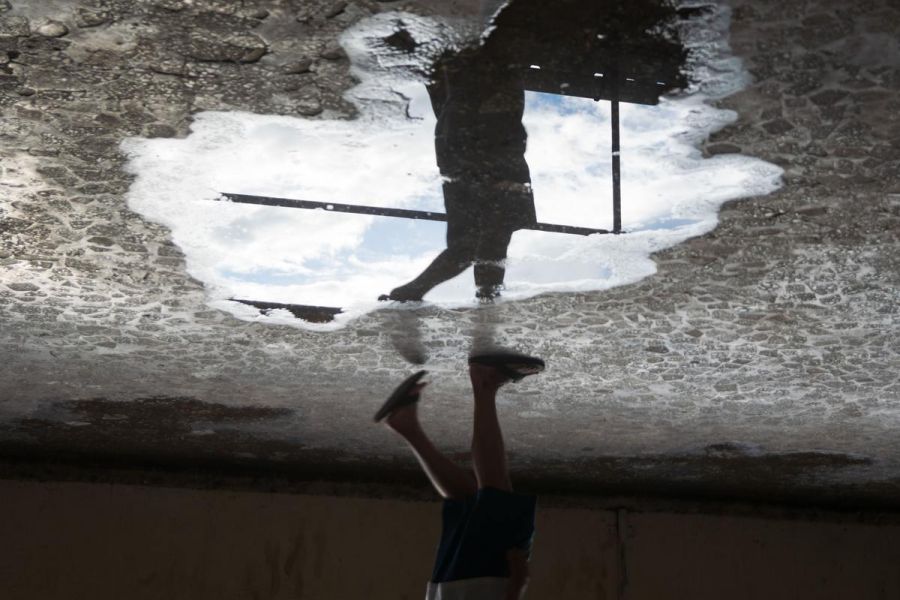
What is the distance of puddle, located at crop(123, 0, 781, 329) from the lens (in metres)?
1.78

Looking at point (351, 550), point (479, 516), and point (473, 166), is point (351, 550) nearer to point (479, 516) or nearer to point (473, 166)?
point (479, 516)

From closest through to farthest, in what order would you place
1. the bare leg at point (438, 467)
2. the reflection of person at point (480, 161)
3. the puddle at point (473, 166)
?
1. the puddle at point (473, 166)
2. the reflection of person at point (480, 161)
3. the bare leg at point (438, 467)

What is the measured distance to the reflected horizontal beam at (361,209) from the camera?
236cm

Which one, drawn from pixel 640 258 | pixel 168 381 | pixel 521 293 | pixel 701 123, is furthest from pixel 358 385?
A: pixel 701 123

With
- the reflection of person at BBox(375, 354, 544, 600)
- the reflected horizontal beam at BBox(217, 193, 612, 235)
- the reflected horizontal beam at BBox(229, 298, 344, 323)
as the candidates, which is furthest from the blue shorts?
the reflected horizontal beam at BBox(217, 193, 612, 235)

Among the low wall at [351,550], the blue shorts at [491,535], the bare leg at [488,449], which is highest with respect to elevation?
the bare leg at [488,449]

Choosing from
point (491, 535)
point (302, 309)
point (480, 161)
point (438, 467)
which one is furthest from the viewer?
point (438, 467)

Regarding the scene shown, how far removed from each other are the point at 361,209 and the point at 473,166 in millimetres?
372

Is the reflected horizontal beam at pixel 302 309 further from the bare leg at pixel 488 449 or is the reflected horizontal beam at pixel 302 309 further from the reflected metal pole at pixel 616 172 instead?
the reflected metal pole at pixel 616 172

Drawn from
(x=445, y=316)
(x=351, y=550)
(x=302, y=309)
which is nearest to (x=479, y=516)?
(x=445, y=316)

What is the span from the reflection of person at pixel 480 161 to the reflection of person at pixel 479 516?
2.00 feet

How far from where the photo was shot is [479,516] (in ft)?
9.45

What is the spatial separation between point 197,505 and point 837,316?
402 centimetres

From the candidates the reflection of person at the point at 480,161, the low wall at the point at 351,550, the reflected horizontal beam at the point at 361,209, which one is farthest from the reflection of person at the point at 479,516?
the low wall at the point at 351,550
